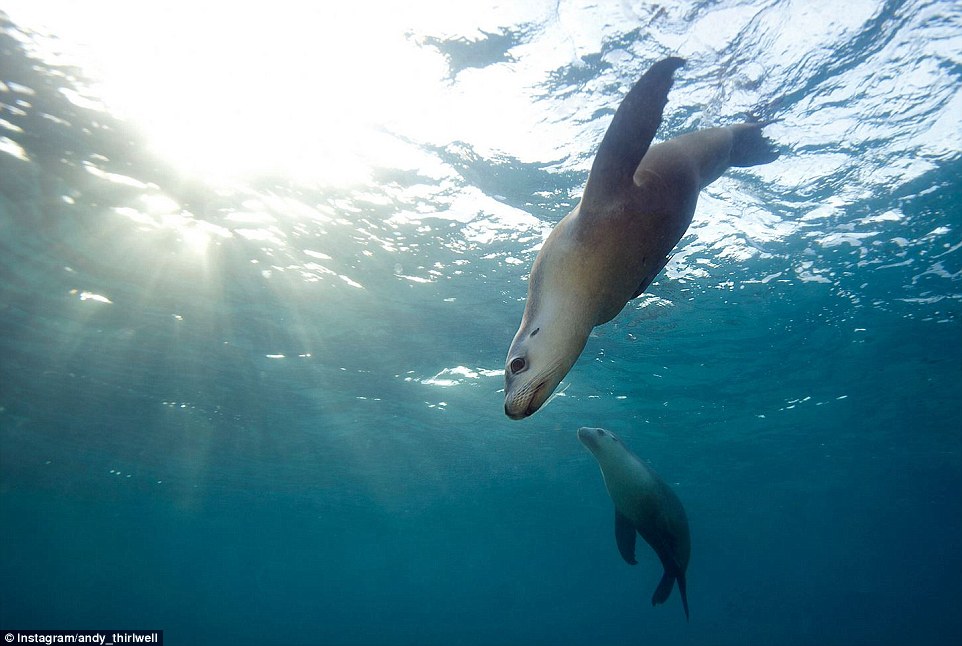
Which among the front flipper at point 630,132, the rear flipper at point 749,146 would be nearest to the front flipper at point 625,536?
the rear flipper at point 749,146

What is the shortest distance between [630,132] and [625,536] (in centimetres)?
400

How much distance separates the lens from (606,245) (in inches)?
58.6

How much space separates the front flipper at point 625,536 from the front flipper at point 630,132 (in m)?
3.57

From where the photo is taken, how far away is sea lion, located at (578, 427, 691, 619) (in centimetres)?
382

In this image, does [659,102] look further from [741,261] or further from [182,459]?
[182,459]

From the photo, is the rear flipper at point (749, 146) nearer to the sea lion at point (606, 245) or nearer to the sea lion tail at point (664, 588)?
the sea lion at point (606, 245)

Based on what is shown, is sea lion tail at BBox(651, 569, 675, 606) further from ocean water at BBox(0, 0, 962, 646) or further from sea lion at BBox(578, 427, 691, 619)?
ocean water at BBox(0, 0, 962, 646)

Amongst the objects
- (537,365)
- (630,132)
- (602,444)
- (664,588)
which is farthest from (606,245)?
(664,588)

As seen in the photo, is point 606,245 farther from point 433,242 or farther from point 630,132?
point 433,242

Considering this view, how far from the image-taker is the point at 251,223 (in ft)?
32.5

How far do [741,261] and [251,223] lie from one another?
10236mm

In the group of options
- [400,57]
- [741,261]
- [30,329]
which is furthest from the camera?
[30,329]

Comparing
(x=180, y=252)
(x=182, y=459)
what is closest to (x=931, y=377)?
(x=180, y=252)

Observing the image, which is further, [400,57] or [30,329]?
[30,329]
